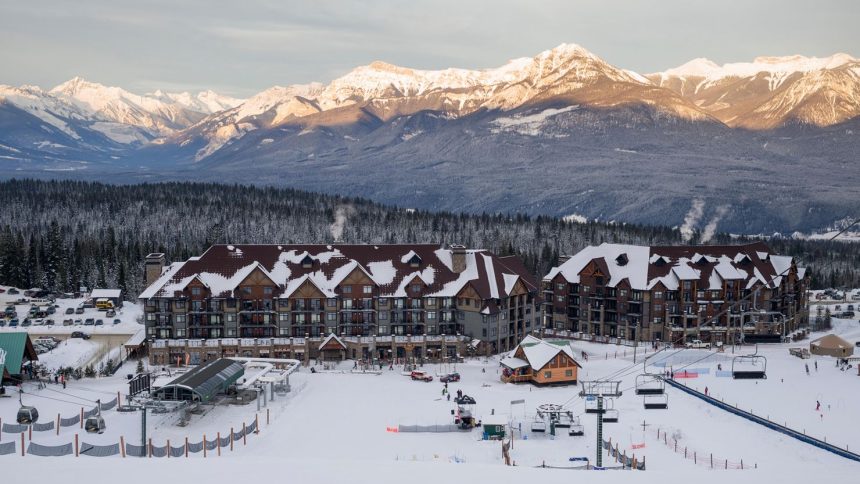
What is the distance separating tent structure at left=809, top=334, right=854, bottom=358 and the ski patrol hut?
36088 mm

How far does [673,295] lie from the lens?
114 m

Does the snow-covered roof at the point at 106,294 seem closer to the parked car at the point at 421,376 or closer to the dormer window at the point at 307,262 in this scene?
the dormer window at the point at 307,262

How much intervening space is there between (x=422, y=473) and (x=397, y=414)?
2474 centimetres

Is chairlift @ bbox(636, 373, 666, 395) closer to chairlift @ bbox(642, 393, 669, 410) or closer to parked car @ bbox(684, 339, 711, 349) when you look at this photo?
chairlift @ bbox(642, 393, 669, 410)

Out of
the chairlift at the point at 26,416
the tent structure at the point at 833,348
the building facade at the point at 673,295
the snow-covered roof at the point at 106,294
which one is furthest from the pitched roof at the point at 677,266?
the chairlift at the point at 26,416

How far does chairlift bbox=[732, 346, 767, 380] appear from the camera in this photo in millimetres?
91562

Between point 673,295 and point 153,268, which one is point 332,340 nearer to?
point 153,268

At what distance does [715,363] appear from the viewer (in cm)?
9906

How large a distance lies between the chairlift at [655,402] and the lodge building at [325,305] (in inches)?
1077

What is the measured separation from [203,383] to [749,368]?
196 ft

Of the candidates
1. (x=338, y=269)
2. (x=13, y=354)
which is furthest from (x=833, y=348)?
(x=13, y=354)

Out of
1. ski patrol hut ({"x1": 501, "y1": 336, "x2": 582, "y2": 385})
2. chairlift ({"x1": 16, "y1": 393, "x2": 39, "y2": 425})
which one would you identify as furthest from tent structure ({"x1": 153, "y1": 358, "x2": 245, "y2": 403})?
ski patrol hut ({"x1": 501, "y1": 336, "x2": 582, "y2": 385})

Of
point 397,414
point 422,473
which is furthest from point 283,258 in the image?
point 422,473

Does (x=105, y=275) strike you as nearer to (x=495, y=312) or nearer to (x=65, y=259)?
(x=65, y=259)
